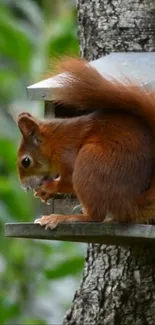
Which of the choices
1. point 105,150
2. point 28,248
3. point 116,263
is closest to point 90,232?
point 105,150

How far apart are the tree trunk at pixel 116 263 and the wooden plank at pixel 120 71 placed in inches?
11.9

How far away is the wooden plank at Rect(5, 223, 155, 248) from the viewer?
130 inches

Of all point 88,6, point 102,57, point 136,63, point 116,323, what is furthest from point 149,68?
point 116,323

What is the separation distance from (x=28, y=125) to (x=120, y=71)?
351mm

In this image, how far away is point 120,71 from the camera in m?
3.65

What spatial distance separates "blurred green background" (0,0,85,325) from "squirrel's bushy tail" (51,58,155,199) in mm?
1143

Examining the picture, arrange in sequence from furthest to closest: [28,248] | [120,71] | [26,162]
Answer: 1. [28,248]
2. [120,71]
3. [26,162]

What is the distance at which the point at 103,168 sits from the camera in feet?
11.1

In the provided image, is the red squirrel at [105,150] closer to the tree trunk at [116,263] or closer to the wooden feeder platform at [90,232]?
the wooden feeder platform at [90,232]

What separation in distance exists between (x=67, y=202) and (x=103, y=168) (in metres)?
0.46

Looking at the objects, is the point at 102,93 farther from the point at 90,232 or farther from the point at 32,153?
the point at 90,232

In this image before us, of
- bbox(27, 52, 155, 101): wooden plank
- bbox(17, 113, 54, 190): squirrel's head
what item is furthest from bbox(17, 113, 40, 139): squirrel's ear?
bbox(27, 52, 155, 101): wooden plank

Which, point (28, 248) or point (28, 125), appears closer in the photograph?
point (28, 125)

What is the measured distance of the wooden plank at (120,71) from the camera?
3.57 meters
